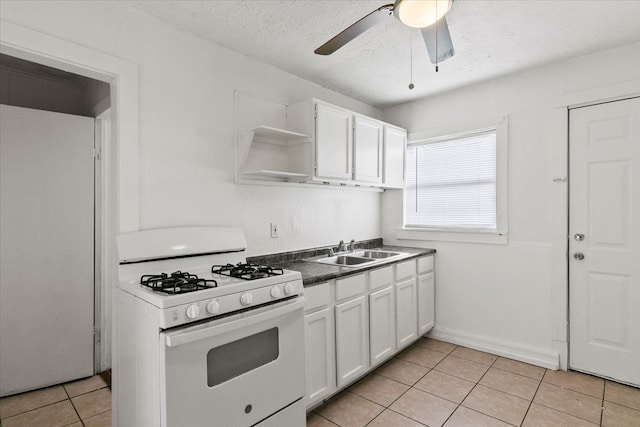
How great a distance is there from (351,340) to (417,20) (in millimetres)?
2028

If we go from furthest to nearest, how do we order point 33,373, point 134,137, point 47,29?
point 33,373 < point 134,137 < point 47,29

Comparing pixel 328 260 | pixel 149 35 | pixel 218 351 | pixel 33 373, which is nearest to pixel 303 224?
pixel 328 260

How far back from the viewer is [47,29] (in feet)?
5.50

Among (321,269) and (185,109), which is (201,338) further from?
(185,109)

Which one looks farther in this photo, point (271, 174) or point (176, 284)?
point (271, 174)

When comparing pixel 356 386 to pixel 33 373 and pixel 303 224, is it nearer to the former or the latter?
pixel 303 224

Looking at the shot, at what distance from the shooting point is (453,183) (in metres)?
3.41

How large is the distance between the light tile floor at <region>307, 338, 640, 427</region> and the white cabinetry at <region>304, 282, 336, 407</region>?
0.19 m

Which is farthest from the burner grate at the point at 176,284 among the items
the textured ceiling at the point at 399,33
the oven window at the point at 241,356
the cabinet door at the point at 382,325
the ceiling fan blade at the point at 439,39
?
the ceiling fan blade at the point at 439,39

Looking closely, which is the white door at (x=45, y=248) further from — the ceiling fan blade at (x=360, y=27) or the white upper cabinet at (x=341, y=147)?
the ceiling fan blade at (x=360, y=27)

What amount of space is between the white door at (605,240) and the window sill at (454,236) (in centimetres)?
54

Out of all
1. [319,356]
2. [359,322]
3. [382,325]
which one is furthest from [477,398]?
[319,356]

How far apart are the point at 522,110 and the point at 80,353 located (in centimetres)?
419

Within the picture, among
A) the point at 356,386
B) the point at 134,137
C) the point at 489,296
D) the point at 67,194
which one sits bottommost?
the point at 356,386
